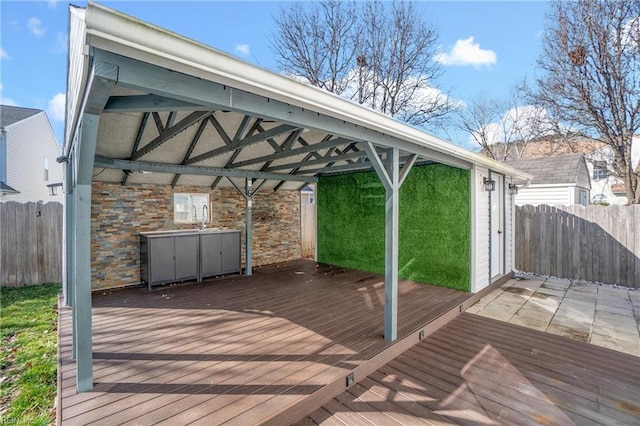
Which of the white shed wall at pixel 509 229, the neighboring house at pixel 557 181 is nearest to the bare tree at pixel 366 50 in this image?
the neighboring house at pixel 557 181

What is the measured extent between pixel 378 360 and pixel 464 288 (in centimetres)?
312

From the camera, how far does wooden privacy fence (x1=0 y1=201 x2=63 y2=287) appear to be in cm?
582

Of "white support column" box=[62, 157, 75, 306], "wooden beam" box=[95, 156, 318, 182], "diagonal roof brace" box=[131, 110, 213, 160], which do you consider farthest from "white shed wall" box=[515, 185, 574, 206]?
"white support column" box=[62, 157, 75, 306]

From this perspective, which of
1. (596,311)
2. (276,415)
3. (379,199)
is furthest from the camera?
(379,199)

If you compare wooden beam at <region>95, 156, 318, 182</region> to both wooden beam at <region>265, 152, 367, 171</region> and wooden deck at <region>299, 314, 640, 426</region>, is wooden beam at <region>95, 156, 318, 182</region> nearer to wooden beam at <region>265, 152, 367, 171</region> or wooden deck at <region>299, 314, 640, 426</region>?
wooden beam at <region>265, 152, 367, 171</region>

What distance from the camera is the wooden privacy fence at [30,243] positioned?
19.1 ft

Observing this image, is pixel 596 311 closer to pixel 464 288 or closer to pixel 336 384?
pixel 464 288

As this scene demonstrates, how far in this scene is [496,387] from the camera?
8.90 ft

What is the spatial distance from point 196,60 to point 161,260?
5024 millimetres

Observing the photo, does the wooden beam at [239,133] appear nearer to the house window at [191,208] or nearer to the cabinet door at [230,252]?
the house window at [191,208]

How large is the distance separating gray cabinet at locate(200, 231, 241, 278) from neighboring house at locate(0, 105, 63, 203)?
6.96m

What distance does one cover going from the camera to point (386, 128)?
3.01 metres

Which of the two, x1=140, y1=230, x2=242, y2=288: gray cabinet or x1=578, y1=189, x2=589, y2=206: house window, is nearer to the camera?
x1=140, y1=230, x2=242, y2=288: gray cabinet

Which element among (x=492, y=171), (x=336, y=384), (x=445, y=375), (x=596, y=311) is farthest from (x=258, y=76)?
(x=596, y=311)
